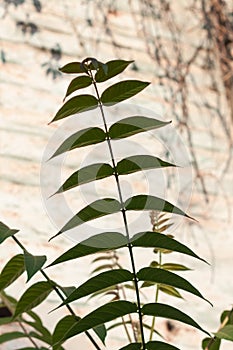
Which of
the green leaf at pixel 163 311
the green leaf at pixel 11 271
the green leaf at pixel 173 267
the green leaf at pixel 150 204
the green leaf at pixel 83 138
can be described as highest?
the green leaf at pixel 83 138

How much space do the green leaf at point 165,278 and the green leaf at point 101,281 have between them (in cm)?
2

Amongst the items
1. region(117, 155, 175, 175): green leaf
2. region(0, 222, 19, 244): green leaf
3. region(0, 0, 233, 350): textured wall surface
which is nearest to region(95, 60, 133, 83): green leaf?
region(117, 155, 175, 175): green leaf

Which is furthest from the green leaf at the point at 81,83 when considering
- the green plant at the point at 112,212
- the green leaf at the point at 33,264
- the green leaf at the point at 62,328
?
the green leaf at the point at 62,328

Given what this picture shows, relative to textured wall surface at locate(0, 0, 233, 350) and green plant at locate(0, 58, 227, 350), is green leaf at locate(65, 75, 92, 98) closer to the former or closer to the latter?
green plant at locate(0, 58, 227, 350)

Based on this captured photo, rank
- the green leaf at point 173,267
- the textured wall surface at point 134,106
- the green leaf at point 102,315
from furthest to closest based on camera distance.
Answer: the textured wall surface at point 134,106, the green leaf at point 173,267, the green leaf at point 102,315

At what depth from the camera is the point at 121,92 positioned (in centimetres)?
85

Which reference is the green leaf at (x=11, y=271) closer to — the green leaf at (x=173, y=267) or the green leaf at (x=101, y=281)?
the green leaf at (x=101, y=281)

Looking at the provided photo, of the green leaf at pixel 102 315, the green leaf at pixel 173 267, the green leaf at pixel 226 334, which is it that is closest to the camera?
the green leaf at pixel 102 315

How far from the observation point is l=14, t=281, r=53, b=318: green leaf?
907 mm

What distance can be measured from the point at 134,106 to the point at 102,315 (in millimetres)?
2005

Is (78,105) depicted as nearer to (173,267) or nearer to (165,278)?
(165,278)

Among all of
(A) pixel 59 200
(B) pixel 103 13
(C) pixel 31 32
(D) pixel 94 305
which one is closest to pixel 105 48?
(B) pixel 103 13

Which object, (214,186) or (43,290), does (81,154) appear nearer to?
(214,186)

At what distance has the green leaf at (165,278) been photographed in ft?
2.54
